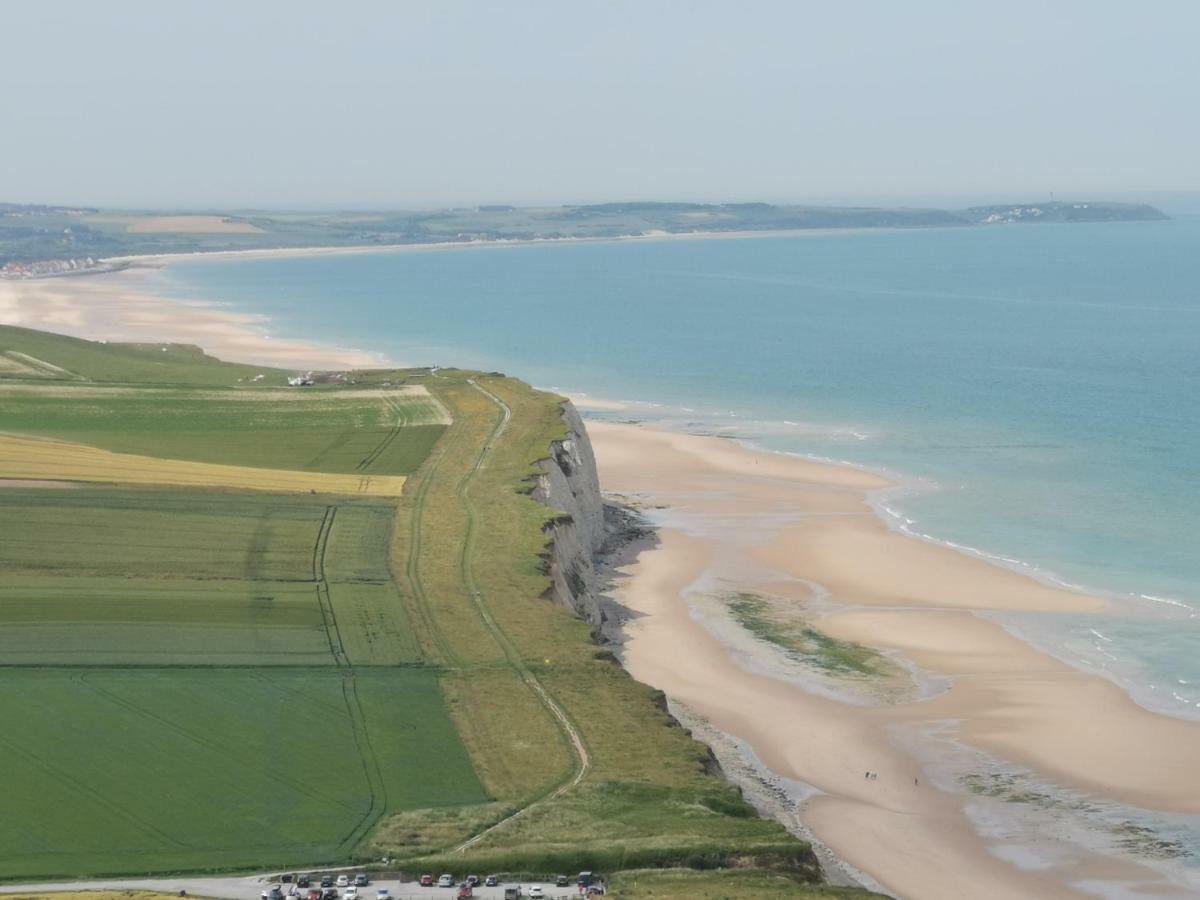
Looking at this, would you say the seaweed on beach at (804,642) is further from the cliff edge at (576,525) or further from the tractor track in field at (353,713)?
the tractor track in field at (353,713)

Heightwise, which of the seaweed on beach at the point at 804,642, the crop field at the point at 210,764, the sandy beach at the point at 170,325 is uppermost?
the sandy beach at the point at 170,325

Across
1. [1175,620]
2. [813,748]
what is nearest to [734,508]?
[1175,620]

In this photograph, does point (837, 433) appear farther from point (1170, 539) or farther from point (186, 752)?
point (186, 752)

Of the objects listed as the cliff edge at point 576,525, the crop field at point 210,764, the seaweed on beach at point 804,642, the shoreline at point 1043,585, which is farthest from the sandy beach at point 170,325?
the crop field at point 210,764

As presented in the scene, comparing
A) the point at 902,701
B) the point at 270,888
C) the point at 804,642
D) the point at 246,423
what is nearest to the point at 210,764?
the point at 270,888

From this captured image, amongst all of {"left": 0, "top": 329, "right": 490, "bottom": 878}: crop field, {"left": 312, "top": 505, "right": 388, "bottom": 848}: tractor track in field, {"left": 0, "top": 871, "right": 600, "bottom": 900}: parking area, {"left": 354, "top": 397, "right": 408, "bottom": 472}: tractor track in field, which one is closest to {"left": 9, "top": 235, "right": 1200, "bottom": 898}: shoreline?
{"left": 0, "top": 871, "right": 600, "bottom": 900}: parking area
